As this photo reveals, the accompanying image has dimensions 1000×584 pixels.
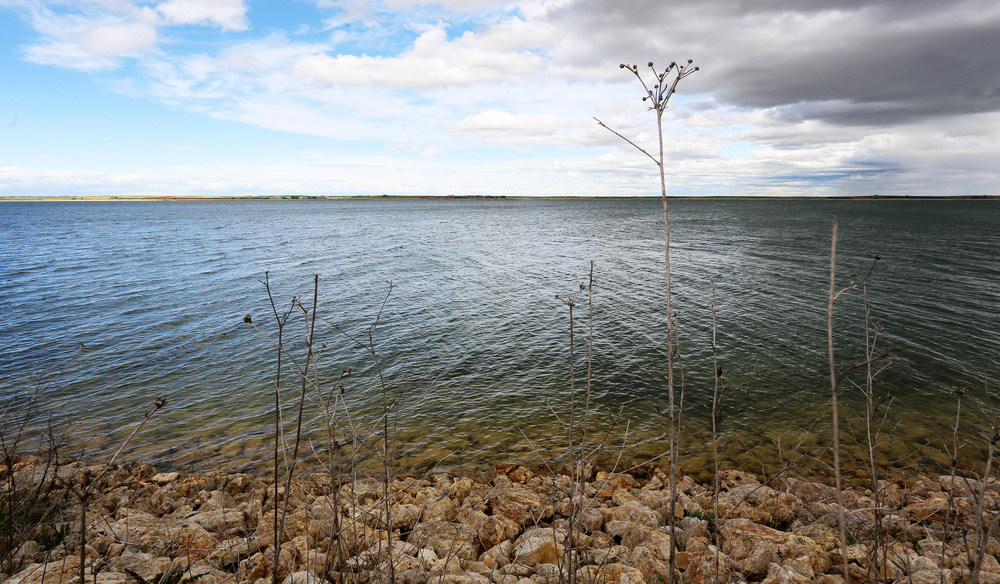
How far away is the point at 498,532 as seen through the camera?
21.0 feet

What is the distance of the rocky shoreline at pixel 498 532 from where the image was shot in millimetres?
4730

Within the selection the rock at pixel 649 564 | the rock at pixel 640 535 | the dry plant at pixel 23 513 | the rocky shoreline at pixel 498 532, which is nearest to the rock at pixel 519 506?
the rocky shoreline at pixel 498 532

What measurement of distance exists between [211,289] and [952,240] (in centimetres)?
6769

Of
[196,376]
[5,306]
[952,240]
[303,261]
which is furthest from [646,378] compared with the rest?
[952,240]

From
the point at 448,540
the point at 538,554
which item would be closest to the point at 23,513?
the point at 448,540

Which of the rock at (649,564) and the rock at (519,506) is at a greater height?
the rock at (649,564)

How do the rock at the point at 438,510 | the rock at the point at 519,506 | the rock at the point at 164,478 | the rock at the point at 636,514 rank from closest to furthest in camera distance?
the rock at the point at 636,514 < the rock at the point at 519,506 < the rock at the point at 438,510 < the rock at the point at 164,478

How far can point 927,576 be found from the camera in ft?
15.7

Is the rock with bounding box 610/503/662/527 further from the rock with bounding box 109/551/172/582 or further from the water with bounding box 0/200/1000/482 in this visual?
the rock with bounding box 109/551/172/582

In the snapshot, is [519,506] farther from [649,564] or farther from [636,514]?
[649,564]

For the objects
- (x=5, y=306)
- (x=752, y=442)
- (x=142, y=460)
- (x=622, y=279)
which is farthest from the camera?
(x=622, y=279)

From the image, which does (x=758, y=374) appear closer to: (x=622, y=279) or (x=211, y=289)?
(x=622, y=279)

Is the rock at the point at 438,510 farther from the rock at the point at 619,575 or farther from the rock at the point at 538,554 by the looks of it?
the rock at the point at 619,575

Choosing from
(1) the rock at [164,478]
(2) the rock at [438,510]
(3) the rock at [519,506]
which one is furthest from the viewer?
(1) the rock at [164,478]
